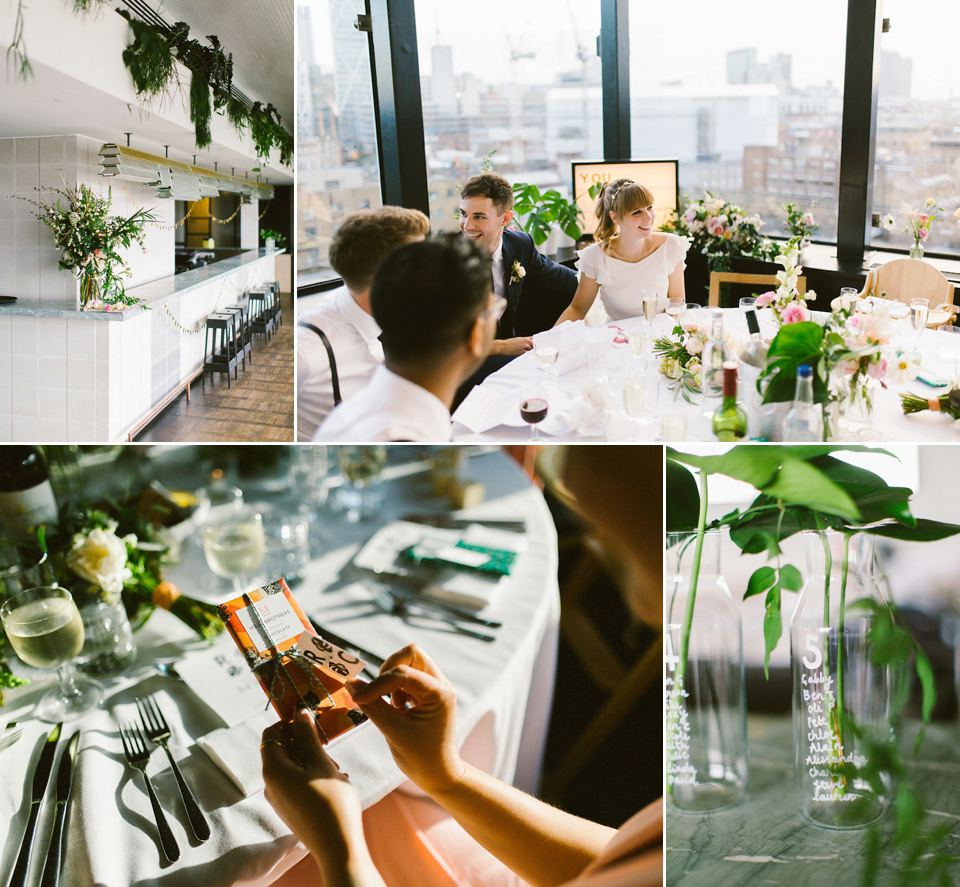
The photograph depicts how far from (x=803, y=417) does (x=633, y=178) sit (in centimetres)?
161

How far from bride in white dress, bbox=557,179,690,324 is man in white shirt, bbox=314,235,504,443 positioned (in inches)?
44.3

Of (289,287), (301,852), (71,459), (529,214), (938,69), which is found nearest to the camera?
(289,287)

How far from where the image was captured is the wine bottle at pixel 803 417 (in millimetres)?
1440

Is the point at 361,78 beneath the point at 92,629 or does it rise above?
above

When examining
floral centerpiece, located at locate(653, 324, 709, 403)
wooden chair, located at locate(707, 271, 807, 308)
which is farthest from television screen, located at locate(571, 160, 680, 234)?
floral centerpiece, located at locate(653, 324, 709, 403)

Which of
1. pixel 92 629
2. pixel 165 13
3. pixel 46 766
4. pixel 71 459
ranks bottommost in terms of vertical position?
pixel 46 766

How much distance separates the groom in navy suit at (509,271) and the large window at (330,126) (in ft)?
0.74

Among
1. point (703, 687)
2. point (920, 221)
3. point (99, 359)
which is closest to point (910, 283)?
point (920, 221)

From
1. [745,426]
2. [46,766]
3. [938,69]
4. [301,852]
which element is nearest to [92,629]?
[46,766]

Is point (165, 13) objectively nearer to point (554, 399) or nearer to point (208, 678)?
point (554, 399)

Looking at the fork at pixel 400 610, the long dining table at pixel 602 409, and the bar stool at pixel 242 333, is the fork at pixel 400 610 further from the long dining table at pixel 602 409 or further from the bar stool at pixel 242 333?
the bar stool at pixel 242 333

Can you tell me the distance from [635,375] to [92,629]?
137 cm

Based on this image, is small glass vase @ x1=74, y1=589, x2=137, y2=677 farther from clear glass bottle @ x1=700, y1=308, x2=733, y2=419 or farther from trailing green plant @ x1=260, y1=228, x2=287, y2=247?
clear glass bottle @ x1=700, y1=308, x2=733, y2=419

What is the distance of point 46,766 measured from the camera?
1631mm
